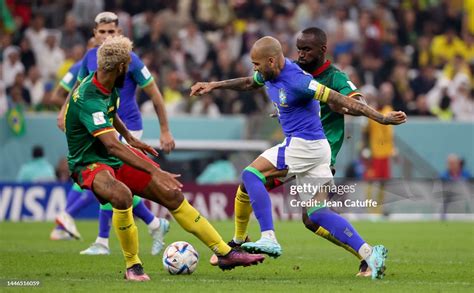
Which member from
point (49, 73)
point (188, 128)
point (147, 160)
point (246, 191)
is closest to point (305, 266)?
point (246, 191)

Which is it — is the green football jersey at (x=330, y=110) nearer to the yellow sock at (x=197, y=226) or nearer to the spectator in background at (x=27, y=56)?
the yellow sock at (x=197, y=226)

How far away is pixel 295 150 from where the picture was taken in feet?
35.0

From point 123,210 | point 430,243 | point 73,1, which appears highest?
point 73,1

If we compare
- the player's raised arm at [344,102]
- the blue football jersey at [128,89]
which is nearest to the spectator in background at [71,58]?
the blue football jersey at [128,89]

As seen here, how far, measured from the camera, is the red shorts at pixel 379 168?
23.6 metres

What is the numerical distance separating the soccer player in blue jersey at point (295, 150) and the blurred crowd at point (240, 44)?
41.6ft

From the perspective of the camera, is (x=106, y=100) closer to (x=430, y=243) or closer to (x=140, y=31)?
(x=430, y=243)

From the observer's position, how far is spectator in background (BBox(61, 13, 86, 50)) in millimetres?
24203

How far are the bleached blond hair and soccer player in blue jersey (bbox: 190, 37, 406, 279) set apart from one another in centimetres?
129

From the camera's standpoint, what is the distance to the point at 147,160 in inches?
399

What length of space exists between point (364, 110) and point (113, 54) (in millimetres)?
2333

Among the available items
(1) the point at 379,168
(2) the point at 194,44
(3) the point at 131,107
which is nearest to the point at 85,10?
(2) the point at 194,44

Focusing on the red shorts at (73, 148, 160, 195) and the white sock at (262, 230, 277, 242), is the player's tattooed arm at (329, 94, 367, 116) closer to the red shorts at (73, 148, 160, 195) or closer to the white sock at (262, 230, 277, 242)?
the white sock at (262, 230, 277, 242)

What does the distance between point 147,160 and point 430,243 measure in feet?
23.4
